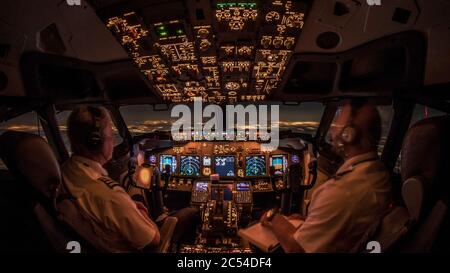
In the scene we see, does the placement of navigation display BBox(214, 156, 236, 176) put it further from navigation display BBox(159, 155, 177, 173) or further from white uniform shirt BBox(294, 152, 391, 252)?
white uniform shirt BBox(294, 152, 391, 252)

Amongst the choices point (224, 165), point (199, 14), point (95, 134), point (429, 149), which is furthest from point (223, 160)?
point (429, 149)

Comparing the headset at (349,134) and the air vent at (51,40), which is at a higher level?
the air vent at (51,40)

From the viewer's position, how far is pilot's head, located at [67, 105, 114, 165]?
1299 mm

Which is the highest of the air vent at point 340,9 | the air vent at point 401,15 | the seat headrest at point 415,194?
the air vent at point 340,9

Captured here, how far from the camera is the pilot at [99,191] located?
47.8 inches

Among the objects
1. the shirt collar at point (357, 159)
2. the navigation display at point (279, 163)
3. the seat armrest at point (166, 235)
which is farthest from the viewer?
the navigation display at point (279, 163)

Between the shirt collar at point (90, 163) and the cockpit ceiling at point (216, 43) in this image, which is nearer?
the shirt collar at point (90, 163)

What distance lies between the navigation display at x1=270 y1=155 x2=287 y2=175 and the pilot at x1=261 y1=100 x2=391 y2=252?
1.59m

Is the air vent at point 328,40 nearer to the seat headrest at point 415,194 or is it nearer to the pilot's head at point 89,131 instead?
the seat headrest at point 415,194

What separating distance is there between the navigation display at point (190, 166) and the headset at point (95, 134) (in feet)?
5.29

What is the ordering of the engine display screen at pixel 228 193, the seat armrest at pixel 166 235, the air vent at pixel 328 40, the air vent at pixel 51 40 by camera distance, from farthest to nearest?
the engine display screen at pixel 228 193, the air vent at pixel 328 40, the air vent at pixel 51 40, the seat armrest at pixel 166 235

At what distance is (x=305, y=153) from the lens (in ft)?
9.29

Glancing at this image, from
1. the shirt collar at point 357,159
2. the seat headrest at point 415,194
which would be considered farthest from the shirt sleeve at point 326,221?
the seat headrest at point 415,194
